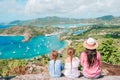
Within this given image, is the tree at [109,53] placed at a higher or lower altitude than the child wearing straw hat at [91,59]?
lower

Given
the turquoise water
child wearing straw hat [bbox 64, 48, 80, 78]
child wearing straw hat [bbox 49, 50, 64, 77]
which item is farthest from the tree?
the turquoise water

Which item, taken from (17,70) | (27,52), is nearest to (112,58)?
(17,70)

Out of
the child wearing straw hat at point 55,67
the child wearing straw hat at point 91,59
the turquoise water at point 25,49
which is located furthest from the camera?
the turquoise water at point 25,49

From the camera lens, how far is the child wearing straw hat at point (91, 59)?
Answer: 25.3ft

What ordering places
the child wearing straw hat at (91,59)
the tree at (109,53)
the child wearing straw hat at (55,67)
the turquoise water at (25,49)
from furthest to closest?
the turquoise water at (25,49)
the tree at (109,53)
the child wearing straw hat at (55,67)
the child wearing straw hat at (91,59)

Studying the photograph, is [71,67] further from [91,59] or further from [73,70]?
[91,59]

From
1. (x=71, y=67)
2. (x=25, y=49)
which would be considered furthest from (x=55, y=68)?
(x=25, y=49)

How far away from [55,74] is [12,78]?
125 centimetres

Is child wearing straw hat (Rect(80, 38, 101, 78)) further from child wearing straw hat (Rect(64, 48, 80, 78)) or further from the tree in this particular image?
the tree

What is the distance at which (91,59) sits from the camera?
305 inches

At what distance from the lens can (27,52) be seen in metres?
153

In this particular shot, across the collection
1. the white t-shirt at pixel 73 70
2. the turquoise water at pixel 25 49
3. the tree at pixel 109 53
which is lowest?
the turquoise water at pixel 25 49

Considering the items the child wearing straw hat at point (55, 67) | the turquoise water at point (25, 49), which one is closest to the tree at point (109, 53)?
the child wearing straw hat at point (55, 67)

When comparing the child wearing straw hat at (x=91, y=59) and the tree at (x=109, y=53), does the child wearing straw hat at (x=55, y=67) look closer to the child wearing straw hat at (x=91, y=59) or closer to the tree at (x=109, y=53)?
the child wearing straw hat at (x=91, y=59)
